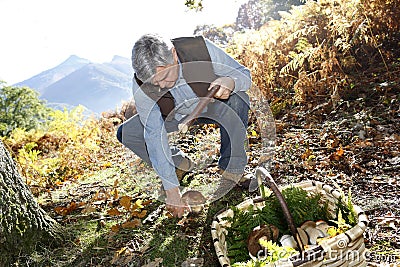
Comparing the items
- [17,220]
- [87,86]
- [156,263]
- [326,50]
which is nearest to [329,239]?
Result: [156,263]

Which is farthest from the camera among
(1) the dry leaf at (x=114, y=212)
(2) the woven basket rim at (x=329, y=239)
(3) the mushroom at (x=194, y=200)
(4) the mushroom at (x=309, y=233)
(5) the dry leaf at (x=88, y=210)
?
(5) the dry leaf at (x=88, y=210)

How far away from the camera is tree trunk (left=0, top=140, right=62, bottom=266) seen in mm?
2223

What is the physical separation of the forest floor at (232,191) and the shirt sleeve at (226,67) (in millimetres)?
859

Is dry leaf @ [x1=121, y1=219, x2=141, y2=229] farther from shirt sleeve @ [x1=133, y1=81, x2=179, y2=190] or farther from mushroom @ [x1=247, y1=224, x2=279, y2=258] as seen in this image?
mushroom @ [x1=247, y1=224, x2=279, y2=258]

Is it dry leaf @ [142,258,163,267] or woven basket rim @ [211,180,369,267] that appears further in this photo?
dry leaf @ [142,258,163,267]

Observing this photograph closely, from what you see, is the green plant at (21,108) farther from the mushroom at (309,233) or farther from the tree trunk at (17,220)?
the mushroom at (309,233)

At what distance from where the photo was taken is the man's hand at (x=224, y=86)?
2.81 metres

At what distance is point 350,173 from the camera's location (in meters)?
2.84

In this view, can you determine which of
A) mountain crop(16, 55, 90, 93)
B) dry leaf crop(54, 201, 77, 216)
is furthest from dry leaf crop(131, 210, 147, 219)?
mountain crop(16, 55, 90, 93)

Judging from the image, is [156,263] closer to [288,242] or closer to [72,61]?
[288,242]

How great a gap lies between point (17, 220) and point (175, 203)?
1017mm

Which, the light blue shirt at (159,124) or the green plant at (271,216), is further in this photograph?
the light blue shirt at (159,124)

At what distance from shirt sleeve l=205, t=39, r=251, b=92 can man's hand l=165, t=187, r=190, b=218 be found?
0.95 metres

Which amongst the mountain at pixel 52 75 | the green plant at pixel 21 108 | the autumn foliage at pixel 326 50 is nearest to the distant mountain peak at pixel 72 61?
the mountain at pixel 52 75
